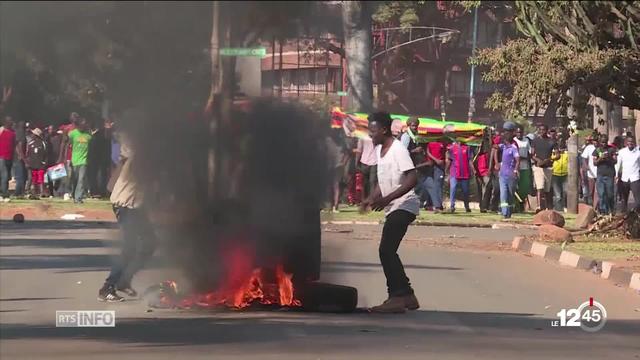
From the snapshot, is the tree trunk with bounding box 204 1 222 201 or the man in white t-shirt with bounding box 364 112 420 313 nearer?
the tree trunk with bounding box 204 1 222 201

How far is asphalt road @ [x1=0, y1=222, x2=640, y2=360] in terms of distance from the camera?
852cm

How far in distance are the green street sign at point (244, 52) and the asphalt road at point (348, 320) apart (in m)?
2.04

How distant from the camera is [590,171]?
24.9m

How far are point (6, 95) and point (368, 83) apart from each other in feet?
8.79

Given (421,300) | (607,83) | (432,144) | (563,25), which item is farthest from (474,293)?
(432,144)

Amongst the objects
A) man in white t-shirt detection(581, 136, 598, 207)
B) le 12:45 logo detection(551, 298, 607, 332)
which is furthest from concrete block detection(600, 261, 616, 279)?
man in white t-shirt detection(581, 136, 598, 207)

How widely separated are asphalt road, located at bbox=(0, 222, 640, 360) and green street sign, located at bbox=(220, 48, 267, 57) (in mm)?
2044

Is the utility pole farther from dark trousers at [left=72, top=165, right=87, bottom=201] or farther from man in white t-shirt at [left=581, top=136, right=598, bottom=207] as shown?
man in white t-shirt at [left=581, top=136, right=598, bottom=207]

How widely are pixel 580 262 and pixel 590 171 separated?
421 inches

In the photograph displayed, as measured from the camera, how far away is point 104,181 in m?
9.66

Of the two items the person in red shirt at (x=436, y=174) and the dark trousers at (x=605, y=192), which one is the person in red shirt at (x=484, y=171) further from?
the dark trousers at (x=605, y=192)

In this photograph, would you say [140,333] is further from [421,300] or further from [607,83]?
[607,83]

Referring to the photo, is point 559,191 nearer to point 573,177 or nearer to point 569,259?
point 573,177

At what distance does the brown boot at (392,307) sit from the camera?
1028 cm
